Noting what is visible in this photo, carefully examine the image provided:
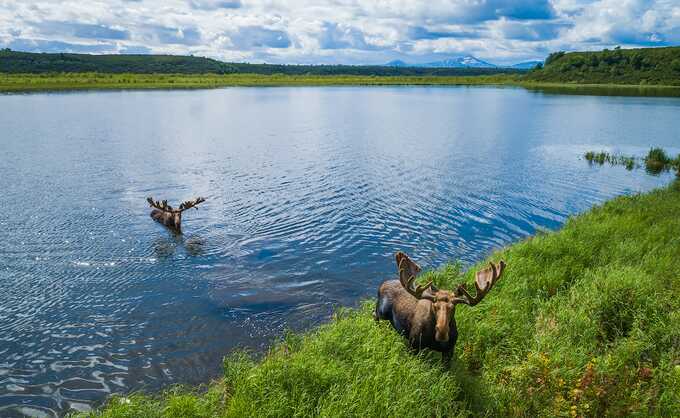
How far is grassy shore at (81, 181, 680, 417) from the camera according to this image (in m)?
8.35

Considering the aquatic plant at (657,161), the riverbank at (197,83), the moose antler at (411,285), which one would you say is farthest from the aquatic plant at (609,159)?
the riverbank at (197,83)

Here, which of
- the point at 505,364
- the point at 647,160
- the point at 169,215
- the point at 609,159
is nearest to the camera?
the point at 505,364

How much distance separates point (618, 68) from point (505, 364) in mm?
186646

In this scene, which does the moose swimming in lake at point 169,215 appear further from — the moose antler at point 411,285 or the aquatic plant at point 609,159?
the aquatic plant at point 609,159

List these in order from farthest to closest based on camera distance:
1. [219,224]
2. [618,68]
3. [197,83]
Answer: [618,68] < [197,83] < [219,224]

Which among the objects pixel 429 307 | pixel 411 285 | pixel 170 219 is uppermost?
pixel 411 285

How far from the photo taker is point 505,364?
1027 cm

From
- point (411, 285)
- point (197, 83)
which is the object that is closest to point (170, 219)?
point (411, 285)

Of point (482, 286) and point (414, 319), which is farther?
point (414, 319)

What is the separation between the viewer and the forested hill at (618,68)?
148 metres

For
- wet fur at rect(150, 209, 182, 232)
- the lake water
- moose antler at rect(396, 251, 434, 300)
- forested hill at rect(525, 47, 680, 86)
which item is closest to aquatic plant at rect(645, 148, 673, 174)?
the lake water

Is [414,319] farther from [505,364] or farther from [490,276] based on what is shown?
[505,364]

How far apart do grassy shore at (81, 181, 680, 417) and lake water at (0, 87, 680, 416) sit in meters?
2.01

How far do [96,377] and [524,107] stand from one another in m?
86.3
